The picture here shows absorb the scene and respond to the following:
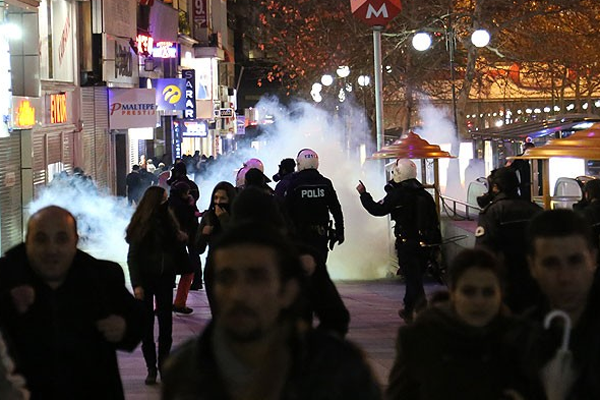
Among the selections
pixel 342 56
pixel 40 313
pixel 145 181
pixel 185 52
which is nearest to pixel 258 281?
pixel 40 313

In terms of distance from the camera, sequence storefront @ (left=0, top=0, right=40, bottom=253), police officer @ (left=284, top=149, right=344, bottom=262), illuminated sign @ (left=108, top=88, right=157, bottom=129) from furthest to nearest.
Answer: illuminated sign @ (left=108, top=88, right=157, bottom=129) → storefront @ (left=0, top=0, right=40, bottom=253) → police officer @ (left=284, top=149, right=344, bottom=262)

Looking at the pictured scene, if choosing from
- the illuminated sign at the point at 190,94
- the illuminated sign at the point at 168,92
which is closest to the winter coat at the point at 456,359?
the illuminated sign at the point at 168,92

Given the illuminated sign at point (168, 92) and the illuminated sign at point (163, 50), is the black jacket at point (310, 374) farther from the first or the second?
the illuminated sign at point (163, 50)

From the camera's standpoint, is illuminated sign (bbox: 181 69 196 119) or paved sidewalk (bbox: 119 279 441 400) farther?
illuminated sign (bbox: 181 69 196 119)

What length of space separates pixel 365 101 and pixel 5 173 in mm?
20763

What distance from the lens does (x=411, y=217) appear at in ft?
40.0

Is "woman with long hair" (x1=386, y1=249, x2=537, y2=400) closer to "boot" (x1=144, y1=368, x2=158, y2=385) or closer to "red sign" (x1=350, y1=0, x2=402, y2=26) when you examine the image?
"boot" (x1=144, y1=368, x2=158, y2=385)

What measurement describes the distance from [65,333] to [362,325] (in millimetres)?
7969

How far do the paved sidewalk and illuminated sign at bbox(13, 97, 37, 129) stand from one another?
18.8 feet

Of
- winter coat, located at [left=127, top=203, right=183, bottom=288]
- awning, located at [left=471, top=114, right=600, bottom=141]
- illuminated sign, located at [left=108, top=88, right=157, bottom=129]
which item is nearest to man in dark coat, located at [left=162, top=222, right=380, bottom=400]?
winter coat, located at [left=127, top=203, right=183, bottom=288]

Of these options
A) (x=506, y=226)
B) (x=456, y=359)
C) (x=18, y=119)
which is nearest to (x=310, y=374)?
(x=456, y=359)

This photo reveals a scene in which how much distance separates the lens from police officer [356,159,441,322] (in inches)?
478

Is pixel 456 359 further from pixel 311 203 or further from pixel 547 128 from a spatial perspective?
pixel 547 128

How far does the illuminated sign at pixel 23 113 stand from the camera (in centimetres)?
1923
